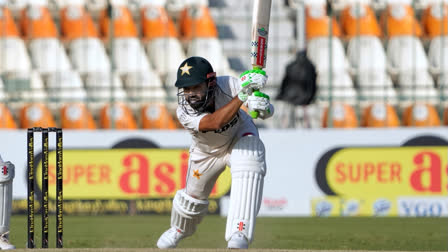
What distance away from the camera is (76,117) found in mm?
14141

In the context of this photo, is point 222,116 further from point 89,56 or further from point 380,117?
point 89,56

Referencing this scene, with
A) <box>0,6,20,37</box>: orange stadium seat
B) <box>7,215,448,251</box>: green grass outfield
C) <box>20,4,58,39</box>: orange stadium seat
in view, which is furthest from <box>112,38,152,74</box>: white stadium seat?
<box>7,215,448,251</box>: green grass outfield

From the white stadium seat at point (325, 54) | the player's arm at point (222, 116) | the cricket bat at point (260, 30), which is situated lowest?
the player's arm at point (222, 116)

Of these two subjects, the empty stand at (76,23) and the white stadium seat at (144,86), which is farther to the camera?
the empty stand at (76,23)

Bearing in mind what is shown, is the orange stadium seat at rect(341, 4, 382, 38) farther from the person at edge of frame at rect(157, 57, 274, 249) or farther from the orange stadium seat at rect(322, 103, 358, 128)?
the person at edge of frame at rect(157, 57, 274, 249)

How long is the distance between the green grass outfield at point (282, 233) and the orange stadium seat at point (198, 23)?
5.14 metres

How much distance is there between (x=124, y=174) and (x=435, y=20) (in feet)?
24.2

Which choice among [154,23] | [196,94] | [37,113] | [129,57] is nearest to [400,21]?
[154,23]

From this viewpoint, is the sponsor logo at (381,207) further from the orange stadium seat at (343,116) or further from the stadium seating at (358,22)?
the stadium seating at (358,22)

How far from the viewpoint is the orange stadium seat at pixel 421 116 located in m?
14.0

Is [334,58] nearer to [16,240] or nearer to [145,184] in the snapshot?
[145,184]

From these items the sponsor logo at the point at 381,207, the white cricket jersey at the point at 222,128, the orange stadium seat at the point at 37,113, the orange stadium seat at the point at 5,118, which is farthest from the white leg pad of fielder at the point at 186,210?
the orange stadium seat at the point at 5,118

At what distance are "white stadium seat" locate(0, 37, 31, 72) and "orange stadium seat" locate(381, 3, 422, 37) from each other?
724 centimetres

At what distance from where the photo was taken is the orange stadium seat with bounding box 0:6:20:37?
15.8 metres
